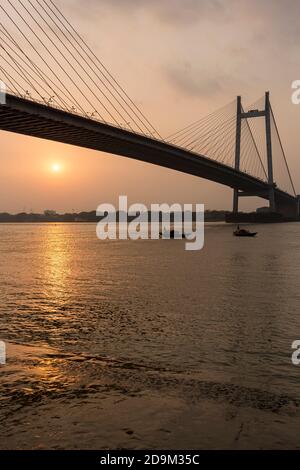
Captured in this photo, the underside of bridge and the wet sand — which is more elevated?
the underside of bridge

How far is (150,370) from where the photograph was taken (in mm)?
7777

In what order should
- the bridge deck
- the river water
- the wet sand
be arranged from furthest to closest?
the bridge deck < the river water < the wet sand

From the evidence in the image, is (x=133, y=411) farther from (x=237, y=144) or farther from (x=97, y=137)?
(x=237, y=144)

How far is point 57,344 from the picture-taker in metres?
9.55

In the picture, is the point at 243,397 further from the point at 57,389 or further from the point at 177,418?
the point at 57,389

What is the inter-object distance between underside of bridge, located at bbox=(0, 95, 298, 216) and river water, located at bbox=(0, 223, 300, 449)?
2672 centimetres

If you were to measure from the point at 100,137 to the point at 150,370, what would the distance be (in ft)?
148

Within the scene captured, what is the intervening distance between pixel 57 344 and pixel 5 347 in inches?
39.5

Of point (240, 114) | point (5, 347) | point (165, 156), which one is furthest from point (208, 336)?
point (240, 114)

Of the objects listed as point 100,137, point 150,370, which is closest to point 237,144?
point 100,137

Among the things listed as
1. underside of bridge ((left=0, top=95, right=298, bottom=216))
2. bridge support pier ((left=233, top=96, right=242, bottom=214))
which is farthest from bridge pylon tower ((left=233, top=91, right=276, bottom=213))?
underside of bridge ((left=0, top=95, right=298, bottom=216))

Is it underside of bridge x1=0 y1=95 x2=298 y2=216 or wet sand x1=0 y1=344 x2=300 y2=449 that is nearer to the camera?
wet sand x1=0 y1=344 x2=300 y2=449

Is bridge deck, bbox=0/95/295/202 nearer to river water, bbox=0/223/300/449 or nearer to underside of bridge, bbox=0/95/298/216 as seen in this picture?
underside of bridge, bbox=0/95/298/216

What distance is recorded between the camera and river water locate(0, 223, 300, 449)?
551 cm
